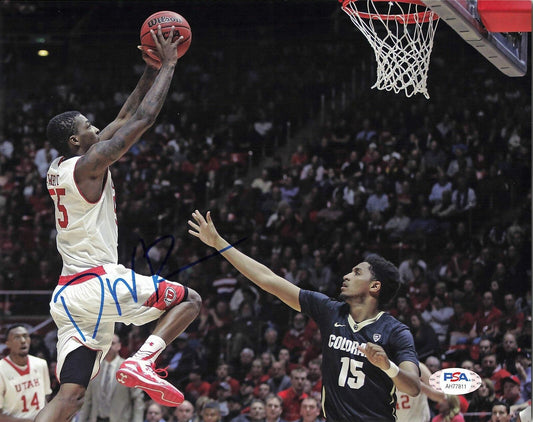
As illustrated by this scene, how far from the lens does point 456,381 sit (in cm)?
664

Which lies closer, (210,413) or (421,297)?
(210,413)

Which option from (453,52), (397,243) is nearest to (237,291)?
(397,243)

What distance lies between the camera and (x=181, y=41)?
16.5 ft

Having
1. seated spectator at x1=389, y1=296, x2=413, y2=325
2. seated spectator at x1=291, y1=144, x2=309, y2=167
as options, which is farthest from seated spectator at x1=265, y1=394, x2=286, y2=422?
seated spectator at x1=291, y1=144, x2=309, y2=167

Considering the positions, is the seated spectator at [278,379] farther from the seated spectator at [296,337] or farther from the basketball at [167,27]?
the basketball at [167,27]

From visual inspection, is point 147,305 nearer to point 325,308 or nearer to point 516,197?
point 325,308

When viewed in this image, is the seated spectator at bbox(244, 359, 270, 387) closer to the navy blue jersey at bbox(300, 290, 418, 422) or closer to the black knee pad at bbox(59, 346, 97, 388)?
the navy blue jersey at bbox(300, 290, 418, 422)

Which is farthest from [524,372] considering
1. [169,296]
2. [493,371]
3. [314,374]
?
[169,296]

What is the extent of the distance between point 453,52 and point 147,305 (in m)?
11.2

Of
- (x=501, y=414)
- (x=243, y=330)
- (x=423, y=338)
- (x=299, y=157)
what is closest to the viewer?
(x=501, y=414)

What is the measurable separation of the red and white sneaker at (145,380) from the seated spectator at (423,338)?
5549 mm

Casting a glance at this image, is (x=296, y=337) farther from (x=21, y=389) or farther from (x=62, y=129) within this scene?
(x=62, y=129)

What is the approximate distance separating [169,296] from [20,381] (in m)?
3.53

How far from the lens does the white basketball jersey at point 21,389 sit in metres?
7.83
